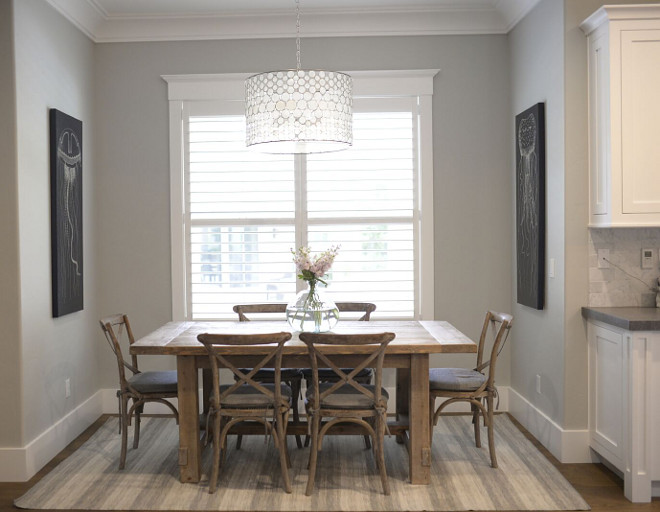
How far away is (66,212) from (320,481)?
2403 millimetres

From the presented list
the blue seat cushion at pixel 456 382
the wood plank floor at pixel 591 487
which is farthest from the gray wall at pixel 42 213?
the blue seat cushion at pixel 456 382

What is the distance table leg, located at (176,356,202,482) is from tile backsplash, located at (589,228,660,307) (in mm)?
2340

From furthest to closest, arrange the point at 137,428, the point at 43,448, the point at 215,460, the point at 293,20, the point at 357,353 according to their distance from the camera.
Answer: the point at 293,20 < the point at 137,428 < the point at 43,448 < the point at 215,460 < the point at 357,353

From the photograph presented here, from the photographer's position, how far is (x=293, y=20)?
17.1 feet

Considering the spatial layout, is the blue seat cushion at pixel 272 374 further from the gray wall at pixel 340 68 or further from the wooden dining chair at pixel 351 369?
the gray wall at pixel 340 68

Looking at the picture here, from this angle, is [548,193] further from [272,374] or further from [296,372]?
[272,374]

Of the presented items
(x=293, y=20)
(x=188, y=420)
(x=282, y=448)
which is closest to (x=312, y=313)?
(x=282, y=448)

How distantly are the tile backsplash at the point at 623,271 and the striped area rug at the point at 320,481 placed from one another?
1.06 meters

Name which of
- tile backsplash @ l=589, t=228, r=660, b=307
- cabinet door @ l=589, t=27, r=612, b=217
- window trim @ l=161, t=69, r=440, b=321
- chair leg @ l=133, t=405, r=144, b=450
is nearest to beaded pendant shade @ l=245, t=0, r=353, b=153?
cabinet door @ l=589, t=27, r=612, b=217

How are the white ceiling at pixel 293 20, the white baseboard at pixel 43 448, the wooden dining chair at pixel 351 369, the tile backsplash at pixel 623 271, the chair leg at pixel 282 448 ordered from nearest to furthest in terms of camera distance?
the chair leg at pixel 282 448 → the white baseboard at pixel 43 448 → the tile backsplash at pixel 623 271 → the wooden dining chair at pixel 351 369 → the white ceiling at pixel 293 20

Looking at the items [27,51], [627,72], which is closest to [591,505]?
[627,72]

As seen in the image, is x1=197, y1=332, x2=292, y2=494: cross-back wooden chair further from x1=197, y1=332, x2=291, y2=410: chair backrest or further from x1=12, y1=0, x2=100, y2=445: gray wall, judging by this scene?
x1=12, y1=0, x2=100, y2=445: gray wall

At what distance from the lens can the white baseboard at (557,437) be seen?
4145 mm

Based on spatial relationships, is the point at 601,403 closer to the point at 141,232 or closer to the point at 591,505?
the point at 591,505
